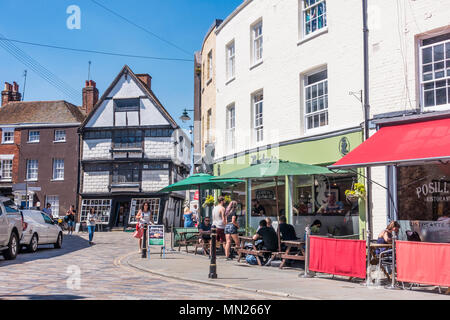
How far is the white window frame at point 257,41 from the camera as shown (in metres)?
19.3

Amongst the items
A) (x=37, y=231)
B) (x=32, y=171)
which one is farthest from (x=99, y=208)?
(x=37, y=231)

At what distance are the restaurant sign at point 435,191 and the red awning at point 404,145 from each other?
145cm

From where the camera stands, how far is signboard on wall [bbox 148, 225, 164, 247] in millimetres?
15961

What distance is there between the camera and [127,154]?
3809 centimetres

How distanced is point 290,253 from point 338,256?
2.65 metres

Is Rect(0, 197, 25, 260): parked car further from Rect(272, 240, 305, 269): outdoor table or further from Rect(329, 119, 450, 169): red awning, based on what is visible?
Rect(329, 119, 450, 169): red awning

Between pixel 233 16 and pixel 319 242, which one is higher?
pixel 233 16

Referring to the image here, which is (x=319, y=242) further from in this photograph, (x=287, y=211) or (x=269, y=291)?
(x=287, y=211)

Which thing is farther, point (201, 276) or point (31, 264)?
point (31, 264)

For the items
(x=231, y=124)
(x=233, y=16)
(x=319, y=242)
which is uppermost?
(x=233, y=16)

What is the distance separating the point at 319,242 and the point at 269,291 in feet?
7.52

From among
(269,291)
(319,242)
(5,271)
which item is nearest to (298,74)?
(319,242)

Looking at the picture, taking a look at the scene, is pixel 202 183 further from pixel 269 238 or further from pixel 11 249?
pixel 11 249
